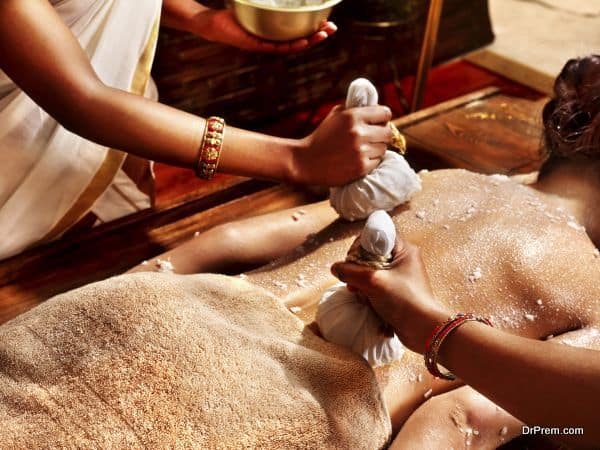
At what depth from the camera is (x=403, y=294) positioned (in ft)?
3.66

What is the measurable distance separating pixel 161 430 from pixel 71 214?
0.90 meters

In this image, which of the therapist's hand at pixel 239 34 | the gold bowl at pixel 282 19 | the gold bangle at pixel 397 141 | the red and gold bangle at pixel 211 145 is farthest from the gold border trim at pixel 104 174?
the gold bangle at pixel 397 141

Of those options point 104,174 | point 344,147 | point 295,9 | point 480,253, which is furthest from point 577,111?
point 104,174

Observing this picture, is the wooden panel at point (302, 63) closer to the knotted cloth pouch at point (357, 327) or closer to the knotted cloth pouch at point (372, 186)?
the knotted cloth pouch at point (372, 186)

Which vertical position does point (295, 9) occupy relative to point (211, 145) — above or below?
above

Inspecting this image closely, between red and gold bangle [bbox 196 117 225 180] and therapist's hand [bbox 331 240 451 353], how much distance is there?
35cm

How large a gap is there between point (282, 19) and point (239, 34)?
0.19m

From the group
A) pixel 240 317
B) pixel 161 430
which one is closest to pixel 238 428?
pixel 161 430

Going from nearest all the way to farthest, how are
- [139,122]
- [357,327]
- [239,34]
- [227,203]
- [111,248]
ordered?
[357,327] → [139,122] → [239,34] → [111,248] → [227,203]

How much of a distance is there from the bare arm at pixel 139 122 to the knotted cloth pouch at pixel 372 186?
0.03 meters

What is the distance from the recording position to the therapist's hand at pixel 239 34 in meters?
1.56

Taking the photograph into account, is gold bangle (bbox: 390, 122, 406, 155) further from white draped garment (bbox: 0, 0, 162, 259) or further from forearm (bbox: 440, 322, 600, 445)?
white draped garment (bbox: 0, 0, 162, 259)

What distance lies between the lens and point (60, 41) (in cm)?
125

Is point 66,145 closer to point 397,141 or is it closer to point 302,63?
point 397,141
